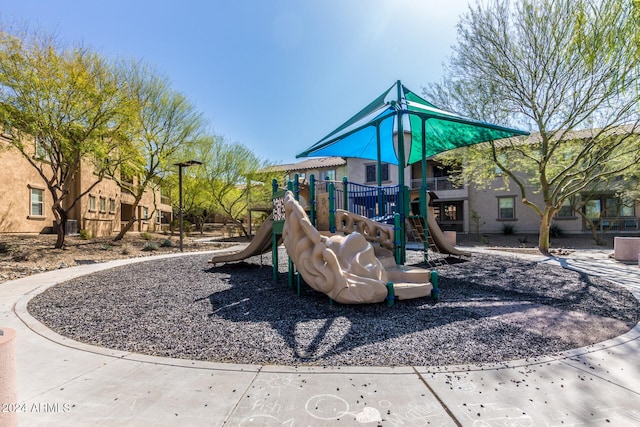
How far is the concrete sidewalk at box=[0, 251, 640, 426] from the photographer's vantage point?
97.3 inches

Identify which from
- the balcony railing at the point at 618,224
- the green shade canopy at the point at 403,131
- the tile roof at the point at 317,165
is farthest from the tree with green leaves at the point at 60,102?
the balcony railing at the point at 618,224

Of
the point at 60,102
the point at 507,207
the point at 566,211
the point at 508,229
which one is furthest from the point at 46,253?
the point at 566,211

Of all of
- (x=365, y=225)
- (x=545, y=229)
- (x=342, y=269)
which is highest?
(x=365, y=225)

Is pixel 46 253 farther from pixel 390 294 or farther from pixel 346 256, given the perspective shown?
pixel 390 294

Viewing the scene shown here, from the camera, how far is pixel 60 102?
1262 centimetres

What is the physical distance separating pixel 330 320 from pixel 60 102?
47.7 ft

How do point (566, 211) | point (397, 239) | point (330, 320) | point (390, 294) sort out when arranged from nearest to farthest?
point (330, 320), point (390, 294), point (397, 239), point (566, 211)

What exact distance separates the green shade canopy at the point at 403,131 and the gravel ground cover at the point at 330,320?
4.44 meters

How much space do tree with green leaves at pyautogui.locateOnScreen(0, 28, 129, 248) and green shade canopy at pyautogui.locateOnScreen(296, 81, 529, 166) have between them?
950 centimetres

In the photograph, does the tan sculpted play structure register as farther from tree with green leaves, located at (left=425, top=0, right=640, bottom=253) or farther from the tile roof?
the tile roof

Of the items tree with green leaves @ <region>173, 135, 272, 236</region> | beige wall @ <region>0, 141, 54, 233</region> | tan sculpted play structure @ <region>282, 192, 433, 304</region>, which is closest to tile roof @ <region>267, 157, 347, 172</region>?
tree with green leaves @ <region>173, 135, 272, 236</region>

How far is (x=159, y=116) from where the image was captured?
59.7 ft

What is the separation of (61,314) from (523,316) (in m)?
7.90

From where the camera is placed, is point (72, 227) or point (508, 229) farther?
point (508, 229)
